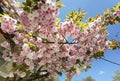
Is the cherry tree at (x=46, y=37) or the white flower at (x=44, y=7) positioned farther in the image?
the cherry tree at (x=46, y=37)

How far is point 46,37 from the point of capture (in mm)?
7969

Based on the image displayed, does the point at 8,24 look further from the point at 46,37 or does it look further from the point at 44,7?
the point at 44,7

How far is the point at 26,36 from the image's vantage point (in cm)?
885

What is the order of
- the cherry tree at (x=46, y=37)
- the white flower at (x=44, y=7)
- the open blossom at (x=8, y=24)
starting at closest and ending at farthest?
1. the white flower at (x=44, y=7)
2. the cherry tree at (x=46, y=37)
3. the open blossom at (x=8, y=24)

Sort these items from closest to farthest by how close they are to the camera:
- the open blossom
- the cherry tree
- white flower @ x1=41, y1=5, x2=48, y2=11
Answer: white flower @ x1=41, y1=5, x2=48, y2=11
the cherry tree
the open blossom

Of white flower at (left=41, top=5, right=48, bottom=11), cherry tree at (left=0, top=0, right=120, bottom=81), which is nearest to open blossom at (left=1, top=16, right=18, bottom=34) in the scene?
cherry tree at (left=0, top=0, right=120, bottom=81)

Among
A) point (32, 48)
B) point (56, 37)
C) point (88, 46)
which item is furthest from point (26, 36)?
point (88, 46)

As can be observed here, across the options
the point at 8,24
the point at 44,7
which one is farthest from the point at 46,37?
the point at 44,7

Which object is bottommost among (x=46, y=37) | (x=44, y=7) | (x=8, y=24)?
(x=46, y=37)

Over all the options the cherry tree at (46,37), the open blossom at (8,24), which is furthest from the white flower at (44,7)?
the open blossom at (8,24)

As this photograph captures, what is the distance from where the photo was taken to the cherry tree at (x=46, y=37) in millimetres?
6491

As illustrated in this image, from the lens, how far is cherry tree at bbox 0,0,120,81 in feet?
21.3

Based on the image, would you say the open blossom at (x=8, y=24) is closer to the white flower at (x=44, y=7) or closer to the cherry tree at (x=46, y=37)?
the cherry tree at (x=46, y=37)

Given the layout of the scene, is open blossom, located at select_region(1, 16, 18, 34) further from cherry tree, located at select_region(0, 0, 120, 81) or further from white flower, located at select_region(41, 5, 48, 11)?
white flower, located at select_region(41, 5, 48, 11)
